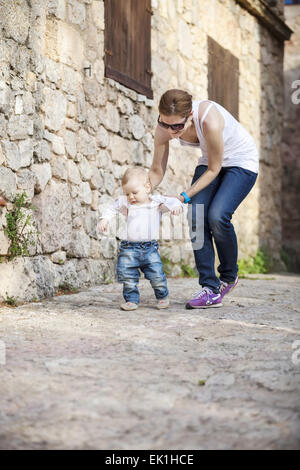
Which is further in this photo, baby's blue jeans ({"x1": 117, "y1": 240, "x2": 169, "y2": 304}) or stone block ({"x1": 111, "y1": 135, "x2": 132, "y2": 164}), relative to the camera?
stone block ({"x1": 111, "y1": 135, "x2": 132, "y2": 164})

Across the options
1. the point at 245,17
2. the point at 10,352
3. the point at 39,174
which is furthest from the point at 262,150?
the point at 10,352

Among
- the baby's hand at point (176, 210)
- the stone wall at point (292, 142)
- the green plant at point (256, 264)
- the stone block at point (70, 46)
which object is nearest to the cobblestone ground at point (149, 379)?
the baby's hand at point (176, 210)

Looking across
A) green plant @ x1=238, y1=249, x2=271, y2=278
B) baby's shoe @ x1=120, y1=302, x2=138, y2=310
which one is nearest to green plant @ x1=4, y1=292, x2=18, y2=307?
baby's shoe @ x1=120, y1=302, x2=138, y2=310

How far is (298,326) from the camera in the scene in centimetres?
315

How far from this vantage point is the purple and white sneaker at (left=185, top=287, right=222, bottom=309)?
3709 mm

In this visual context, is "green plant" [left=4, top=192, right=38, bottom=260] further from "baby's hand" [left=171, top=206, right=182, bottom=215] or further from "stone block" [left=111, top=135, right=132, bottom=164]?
"stone block" [left=111, top=135, right=132, bottom=164]

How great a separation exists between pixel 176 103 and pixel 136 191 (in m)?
0.59

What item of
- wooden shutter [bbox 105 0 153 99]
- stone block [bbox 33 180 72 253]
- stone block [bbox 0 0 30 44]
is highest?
wooden shutter [bbox 105 0 153 99]

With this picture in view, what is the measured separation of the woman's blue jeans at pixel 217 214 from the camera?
3.69 metres

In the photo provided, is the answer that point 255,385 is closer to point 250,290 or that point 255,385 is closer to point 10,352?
point 10,352

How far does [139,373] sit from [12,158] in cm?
205

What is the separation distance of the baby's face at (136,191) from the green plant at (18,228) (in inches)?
26.3

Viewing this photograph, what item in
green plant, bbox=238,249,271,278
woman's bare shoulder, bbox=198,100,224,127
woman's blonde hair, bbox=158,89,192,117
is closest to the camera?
woman's blonde hair, bbox=158,89,192,117

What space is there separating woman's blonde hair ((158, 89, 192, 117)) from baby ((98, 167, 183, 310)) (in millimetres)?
451
